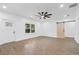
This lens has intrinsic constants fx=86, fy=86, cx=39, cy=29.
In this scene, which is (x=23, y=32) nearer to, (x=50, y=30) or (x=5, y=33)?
(x=5, y=33)

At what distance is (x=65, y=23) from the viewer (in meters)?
2.03

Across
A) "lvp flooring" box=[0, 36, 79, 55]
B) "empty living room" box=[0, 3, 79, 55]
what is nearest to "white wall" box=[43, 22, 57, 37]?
"empty living room" box=[0, 3, 79, 55]

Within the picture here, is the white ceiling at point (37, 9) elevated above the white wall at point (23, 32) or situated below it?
above

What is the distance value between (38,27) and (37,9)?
20.9 inches

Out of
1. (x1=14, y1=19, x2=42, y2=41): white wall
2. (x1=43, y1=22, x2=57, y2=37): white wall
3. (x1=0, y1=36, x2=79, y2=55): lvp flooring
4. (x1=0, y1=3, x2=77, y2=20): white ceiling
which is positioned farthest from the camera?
(x1=14, y1=19, x2=42, y2=41): white wall

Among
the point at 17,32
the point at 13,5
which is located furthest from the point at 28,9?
the point at 17,32

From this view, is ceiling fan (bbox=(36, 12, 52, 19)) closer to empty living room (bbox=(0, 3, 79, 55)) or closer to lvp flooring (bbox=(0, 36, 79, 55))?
empty living room (bbox=(0, 3, 79, 55))

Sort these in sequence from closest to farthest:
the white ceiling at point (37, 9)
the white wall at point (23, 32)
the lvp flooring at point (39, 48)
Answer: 1. the white ceiling at point (37, 9)
2. the lvp flooring at point (39, 48)
3. the white wall at point (23, 32)

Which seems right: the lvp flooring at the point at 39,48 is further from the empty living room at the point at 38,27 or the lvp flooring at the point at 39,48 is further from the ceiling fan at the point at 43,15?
the ceiling fan at the point at 43,15

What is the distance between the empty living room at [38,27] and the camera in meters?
1.99

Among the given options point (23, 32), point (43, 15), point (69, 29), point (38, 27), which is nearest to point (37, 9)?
point (43, 15)

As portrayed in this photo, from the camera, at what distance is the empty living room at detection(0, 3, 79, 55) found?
199 centimetres

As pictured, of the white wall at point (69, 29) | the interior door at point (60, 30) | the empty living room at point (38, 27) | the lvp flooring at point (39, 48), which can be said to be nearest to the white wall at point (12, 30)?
the empty living room at point (38, 27)

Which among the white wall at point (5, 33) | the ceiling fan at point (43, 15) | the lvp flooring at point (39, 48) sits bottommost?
the lvp flooring at point (39, 48)
